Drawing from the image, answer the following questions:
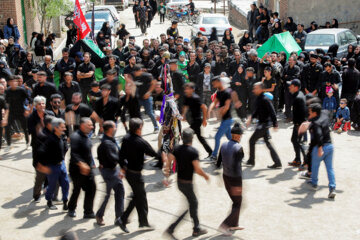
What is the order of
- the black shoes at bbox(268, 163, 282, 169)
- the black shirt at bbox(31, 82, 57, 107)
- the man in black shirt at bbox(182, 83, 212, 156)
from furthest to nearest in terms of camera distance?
the black shirt at bbox(31, 82, 57, 107) → the black shoes at bbox(268, 163, 282, 169) → the man in black shirt at bbox(182, 83, 212, 156)

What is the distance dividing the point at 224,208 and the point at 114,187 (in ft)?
6.47

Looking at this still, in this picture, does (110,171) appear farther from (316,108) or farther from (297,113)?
(297,113)

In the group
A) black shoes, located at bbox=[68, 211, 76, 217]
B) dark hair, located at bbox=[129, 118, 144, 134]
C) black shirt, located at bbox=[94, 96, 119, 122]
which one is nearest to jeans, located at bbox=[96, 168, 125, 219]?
black shoes, located at bbox=[68, 211, 76, 217]

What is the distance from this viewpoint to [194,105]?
987cm

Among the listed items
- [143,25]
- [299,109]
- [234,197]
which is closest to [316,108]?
[299,109]

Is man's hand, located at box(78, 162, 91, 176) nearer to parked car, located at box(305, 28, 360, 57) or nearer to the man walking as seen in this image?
the man walking

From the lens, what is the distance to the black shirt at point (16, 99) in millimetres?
11328

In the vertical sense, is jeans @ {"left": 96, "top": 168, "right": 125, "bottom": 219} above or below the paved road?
above

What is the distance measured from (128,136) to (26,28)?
58.8 ft

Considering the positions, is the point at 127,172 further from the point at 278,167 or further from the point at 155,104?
the point at 155,104

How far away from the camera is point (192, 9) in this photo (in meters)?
33.1

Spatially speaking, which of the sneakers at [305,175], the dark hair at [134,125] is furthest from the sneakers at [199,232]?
the sneakers at [305,175]

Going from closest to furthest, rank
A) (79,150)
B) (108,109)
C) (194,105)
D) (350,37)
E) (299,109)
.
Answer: (79,150)
(194,105)
(299,109)
(108,109)
(350,37)

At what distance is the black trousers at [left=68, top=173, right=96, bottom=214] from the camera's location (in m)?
7.74
